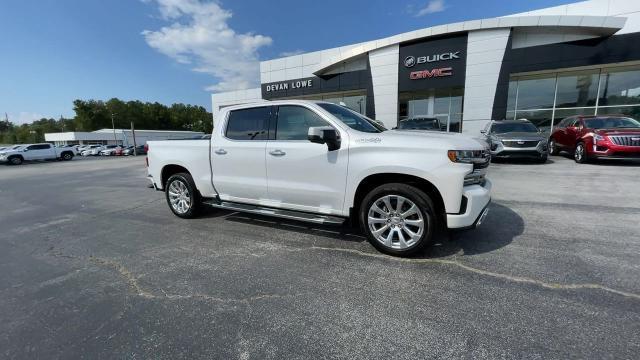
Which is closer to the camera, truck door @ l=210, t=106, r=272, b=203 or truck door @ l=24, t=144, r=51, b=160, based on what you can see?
truck door @ l=210, t=106, r=272, b=203

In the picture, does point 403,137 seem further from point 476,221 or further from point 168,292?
point 168,292

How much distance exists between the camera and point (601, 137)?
9.47m

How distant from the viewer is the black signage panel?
18.8 m

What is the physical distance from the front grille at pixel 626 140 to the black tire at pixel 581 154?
2.90 feet

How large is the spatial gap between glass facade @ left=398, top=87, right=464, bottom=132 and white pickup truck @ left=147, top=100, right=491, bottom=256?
58.3ft

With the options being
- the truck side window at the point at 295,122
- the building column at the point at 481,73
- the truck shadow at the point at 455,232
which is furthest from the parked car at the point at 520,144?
the truck side window at the point at 295,122

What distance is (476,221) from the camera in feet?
10.7

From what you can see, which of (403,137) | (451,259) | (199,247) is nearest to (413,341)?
(451,259)

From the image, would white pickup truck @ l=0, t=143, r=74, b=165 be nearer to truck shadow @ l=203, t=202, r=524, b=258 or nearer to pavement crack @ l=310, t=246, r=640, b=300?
truck shadow @ l=203, t=202, r=524, b=258

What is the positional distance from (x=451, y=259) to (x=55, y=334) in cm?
381

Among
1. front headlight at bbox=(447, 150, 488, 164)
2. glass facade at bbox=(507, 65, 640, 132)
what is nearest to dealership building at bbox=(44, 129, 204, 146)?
glass facade at bbox=(507, 65, 640, 132)

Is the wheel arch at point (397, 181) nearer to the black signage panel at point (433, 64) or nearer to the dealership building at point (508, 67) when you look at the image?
the dealership building at point (508, 67)

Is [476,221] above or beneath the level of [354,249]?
above

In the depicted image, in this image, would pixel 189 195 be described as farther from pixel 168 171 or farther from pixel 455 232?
pixel 455 232
